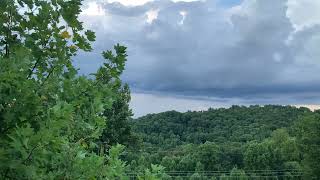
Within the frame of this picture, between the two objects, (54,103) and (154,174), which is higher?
(54,103)

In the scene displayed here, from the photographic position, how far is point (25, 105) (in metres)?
2.30

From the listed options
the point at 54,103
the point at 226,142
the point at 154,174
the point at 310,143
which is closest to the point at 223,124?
the point at 226,142

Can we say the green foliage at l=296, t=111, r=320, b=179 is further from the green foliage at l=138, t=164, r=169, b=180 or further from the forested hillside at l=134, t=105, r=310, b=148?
the green foliage at l=138, t=164, r=169, b=180

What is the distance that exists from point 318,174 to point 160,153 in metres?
27.6

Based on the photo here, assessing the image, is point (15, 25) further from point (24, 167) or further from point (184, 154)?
point (184, 154)

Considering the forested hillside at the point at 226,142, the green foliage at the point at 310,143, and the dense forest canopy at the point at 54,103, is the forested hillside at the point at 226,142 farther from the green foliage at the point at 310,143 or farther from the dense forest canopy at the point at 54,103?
the dense forest canopy at the point at 54,103

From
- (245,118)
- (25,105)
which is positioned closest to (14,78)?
(25,105)

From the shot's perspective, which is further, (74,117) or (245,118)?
(245,118)

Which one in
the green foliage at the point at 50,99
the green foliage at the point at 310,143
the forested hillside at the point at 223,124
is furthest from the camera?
the forested hillside at the point at 223,124

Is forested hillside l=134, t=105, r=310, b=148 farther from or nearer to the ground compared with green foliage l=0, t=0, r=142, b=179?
farther from the ground

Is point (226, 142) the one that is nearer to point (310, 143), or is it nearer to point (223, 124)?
point (223, 124)

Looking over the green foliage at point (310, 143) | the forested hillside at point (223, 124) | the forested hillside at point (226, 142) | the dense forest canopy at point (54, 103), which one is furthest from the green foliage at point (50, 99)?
the forested hillside at point (223, 124)

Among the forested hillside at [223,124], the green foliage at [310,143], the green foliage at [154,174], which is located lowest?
the green foliage at [154,174]

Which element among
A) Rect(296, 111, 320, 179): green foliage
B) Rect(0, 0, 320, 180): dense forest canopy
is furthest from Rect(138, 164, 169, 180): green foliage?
Rect(296, 111, 320, 179): green foliage
